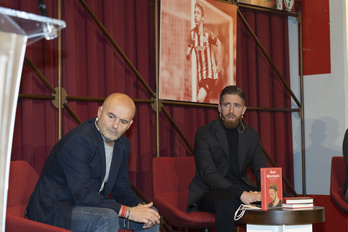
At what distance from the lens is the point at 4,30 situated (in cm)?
131

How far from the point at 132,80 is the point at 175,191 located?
3.43ft

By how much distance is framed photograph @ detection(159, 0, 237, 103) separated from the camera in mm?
4555

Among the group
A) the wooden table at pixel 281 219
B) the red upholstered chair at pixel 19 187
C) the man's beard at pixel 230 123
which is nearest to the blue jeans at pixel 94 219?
Result: the red upholstered chair at pixel 19 187

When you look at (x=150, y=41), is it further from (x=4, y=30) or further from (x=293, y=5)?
(x=4, y=30)

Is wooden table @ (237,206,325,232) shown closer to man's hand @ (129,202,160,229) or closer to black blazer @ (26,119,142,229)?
man's hand @ (129,202,160,229)

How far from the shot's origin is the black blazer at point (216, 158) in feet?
12.5

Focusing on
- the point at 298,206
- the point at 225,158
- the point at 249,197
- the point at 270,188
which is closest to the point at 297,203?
the point at 298,206

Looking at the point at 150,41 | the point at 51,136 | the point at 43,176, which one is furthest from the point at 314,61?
the point at 43,176

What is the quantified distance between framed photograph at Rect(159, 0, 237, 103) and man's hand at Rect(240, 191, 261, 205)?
52.6 inches

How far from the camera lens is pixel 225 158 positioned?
13.2 feet

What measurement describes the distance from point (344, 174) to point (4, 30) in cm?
366

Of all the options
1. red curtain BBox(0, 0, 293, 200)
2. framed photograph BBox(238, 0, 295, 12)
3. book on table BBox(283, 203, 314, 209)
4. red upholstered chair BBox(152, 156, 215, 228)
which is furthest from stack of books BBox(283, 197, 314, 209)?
framed photograph BBox(238, 0, 295, 12)

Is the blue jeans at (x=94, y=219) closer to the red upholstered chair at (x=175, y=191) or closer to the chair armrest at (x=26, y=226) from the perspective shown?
the chair armrest at (x=26, y=226)

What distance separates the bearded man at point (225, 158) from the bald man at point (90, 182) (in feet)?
2.51
